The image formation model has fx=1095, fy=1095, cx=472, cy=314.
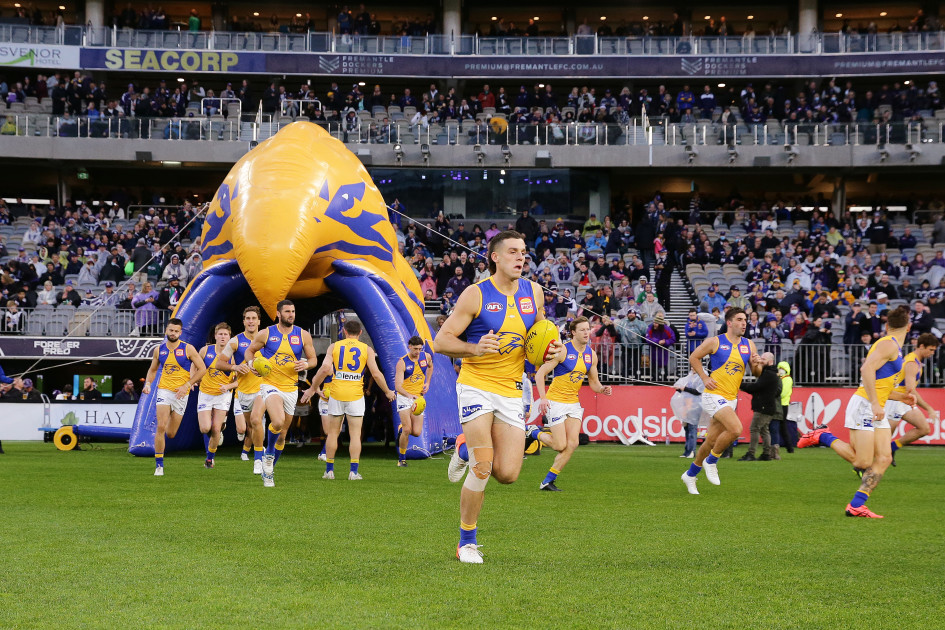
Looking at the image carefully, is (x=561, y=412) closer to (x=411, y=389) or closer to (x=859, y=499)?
(x=859, y=499)

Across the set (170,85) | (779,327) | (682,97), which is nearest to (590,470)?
(779,327)

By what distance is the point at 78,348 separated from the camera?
26562 millimetres

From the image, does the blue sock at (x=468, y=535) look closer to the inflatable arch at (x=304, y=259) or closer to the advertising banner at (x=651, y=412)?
the inflatable arch at (x=304, y=259)

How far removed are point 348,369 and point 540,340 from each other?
295 inches

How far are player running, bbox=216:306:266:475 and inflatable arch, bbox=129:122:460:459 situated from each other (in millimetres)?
2630

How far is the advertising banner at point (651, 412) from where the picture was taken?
968 inches

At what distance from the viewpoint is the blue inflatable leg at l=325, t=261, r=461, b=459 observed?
1881cm

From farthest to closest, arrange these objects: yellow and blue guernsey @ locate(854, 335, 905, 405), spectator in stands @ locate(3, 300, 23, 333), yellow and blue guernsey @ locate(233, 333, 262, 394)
Result: spectator in stands @ locate(3, 300, 23, 333), yellow and blue guernsey @ locate(233, 333, 262, 394), yellow and blue guernsey @ locate(854, 335, 905, 405)

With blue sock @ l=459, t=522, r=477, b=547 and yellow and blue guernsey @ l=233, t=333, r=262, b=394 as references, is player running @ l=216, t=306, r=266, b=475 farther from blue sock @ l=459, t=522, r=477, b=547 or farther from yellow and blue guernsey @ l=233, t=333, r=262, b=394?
blue sock @ l=459, t=522, r=477, b=547

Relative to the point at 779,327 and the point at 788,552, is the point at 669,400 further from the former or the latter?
the point at 788,552

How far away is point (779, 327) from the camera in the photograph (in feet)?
85.8

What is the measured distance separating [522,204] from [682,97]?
23.3 ft

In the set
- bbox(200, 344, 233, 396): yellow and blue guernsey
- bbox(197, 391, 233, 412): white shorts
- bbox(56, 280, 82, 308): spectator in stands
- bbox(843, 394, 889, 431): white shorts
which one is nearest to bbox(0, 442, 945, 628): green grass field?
bbox(843, 394, 889, 431): white shorts

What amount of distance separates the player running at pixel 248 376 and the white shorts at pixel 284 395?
27 cm
